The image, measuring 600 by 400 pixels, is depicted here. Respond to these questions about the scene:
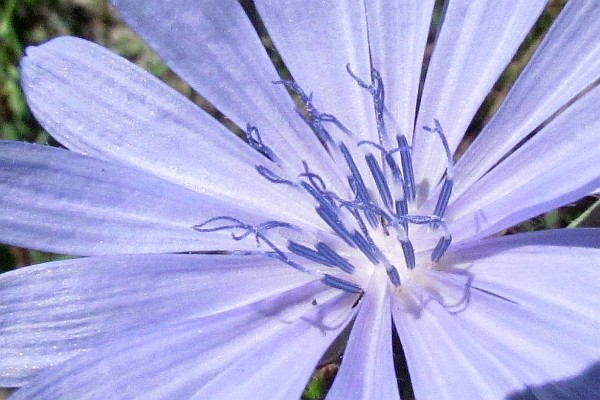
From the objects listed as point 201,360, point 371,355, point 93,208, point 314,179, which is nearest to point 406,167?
point 314,179

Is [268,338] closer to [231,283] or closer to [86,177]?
[231,283]

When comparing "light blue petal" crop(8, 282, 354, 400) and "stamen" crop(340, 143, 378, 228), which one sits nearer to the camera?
"light blue petal" crop(8, 282, 354, 400)

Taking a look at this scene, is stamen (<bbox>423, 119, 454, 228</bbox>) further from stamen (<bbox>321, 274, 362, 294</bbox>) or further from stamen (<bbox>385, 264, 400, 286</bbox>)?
stamen (<bbox>321, 274, 362, 294</bbox>)

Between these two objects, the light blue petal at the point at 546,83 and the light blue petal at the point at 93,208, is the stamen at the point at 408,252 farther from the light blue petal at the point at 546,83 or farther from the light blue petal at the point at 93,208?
the light blue petal at the point at 93,208

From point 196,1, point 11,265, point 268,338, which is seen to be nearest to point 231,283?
point 268,338

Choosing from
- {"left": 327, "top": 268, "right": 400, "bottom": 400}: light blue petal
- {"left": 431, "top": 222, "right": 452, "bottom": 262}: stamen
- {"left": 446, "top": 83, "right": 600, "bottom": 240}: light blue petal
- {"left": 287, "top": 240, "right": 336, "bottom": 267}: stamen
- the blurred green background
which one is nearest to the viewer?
{"left": 446, "top": 83, "right": 600, "bottom": 240}: light blue petal

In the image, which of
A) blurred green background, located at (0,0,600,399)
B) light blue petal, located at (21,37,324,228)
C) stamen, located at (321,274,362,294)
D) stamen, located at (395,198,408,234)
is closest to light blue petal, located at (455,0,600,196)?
stamen, located at (395,198,408,234)
